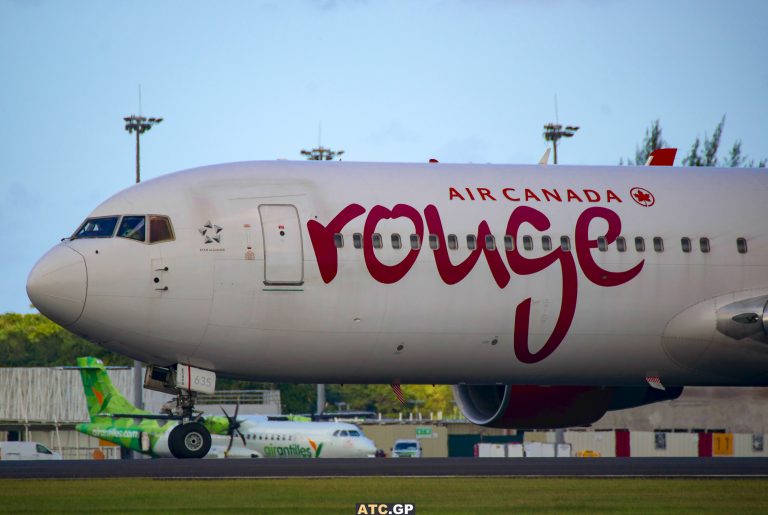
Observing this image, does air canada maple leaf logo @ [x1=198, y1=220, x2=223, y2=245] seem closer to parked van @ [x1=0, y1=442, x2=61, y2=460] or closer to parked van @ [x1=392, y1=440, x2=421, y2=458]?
parked van @ [x1=0, y1=442, x2=61, y2=460]

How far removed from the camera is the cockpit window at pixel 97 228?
864 inches

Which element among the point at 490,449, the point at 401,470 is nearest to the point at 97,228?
the point at 401,470

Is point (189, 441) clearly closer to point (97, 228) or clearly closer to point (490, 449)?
point (97, 228)

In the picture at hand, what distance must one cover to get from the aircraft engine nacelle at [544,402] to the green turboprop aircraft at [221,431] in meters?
40.6

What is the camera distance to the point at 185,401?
22.2 metres

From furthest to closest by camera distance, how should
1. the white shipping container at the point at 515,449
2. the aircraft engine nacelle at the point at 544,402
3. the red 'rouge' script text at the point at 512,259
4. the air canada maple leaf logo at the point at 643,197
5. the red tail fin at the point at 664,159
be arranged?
the white shipping container at the point at 515,449 → the red tail fin at the point at 664,159 → the aircraft engine nacelle at the point at 544,402 → the air canada maple leaf logo at the point at 643,197 → the red 'rouge' script text at the point at 512,259

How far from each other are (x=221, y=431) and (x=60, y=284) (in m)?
49.0

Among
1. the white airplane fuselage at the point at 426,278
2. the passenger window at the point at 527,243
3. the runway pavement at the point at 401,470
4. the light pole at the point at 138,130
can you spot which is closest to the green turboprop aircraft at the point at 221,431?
the light pole at the point at 138,130

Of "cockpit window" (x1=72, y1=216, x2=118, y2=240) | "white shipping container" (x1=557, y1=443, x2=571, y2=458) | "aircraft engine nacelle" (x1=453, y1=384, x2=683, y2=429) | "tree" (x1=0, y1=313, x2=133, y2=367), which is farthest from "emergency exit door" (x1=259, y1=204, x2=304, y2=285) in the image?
"tree" (x1=0, y1=313, x2=133, y2=367)

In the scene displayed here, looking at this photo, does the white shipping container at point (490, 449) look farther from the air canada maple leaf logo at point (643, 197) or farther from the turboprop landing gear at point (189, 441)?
the turboprop landing gear at point (189, 441)

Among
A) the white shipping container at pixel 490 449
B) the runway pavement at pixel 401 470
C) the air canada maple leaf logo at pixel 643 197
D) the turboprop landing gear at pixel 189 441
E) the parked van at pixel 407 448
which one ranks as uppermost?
the air canada maple leaf logo at pixel 643 197

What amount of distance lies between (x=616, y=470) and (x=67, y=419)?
74339 mm

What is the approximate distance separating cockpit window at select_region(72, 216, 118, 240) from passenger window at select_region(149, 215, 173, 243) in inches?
27.6

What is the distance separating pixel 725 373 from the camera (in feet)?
80.9
